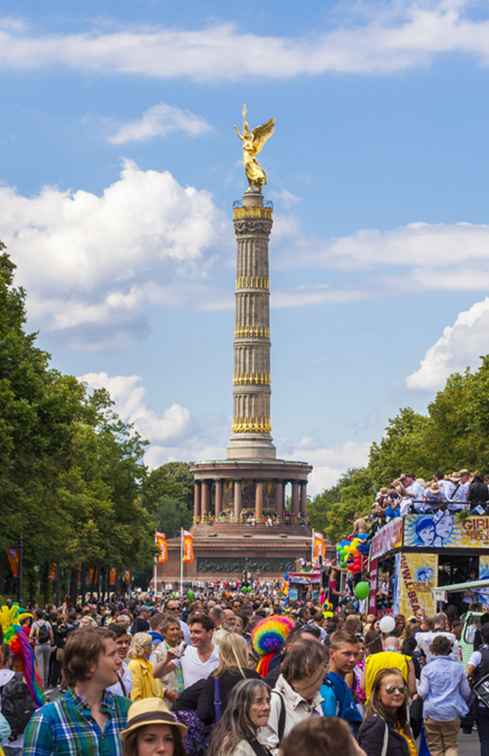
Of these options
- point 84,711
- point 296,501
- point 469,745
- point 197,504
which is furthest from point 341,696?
point 197,504

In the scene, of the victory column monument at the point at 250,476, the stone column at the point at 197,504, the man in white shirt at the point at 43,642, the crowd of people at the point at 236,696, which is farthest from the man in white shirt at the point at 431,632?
the stone column at the point at 197,504

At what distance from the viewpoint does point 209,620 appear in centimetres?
1389

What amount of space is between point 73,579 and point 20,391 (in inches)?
1856

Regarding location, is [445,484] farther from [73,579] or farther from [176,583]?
[176,583]

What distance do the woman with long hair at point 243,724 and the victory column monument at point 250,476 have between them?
440ft

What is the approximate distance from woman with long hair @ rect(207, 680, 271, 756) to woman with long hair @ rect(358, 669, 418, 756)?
4.66 feet

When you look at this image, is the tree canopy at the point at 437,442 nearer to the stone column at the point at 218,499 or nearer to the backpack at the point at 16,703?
the stone column at the point at 218,499

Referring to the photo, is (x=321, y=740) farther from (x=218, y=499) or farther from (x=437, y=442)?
(x=218, y=499)

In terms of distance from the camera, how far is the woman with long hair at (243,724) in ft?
29.3

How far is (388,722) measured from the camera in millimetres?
10609

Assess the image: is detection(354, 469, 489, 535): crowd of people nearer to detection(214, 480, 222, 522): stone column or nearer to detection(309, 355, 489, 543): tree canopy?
detection(309, 355, 489, 543): tree canopy

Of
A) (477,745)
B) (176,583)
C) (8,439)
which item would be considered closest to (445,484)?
(8,439)

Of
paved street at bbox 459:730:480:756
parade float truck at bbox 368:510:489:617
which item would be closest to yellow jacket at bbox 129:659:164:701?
paved street at bbox 459:730:480:756

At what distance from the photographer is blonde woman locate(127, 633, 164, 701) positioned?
1374cm
